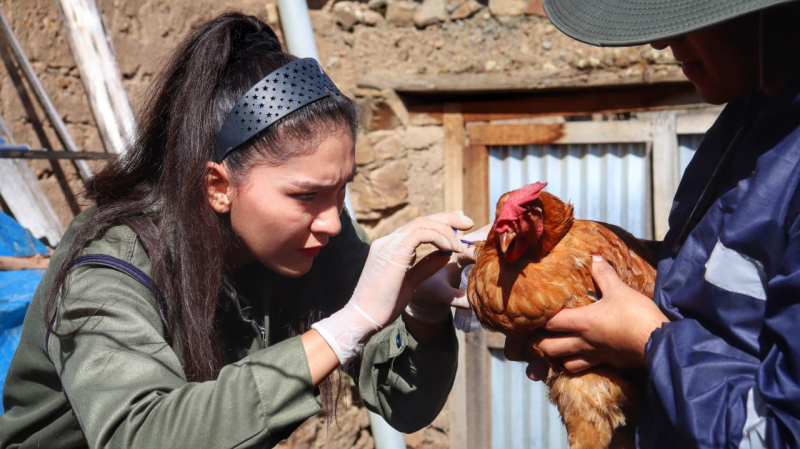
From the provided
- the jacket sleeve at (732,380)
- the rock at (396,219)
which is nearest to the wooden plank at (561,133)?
the rock at (396,219)

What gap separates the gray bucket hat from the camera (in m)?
1.22

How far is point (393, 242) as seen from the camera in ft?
6.06

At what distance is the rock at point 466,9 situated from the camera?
4.30m

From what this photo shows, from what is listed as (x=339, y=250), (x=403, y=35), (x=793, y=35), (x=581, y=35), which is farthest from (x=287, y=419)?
(x=403, y=35)

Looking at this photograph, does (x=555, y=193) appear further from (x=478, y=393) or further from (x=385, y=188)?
(x=478, y=393)

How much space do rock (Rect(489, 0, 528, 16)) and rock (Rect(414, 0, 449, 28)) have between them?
1.10 ft

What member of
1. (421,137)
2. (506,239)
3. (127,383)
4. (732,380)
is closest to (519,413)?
(421,137)

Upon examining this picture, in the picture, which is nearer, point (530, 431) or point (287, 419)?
point (287, 419)

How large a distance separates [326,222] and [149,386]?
664mm

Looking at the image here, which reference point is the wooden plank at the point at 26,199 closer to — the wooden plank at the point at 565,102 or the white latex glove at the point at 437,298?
the white latex glove at the point at 437,298

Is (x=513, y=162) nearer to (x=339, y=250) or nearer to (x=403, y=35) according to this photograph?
(x=403, y=35)

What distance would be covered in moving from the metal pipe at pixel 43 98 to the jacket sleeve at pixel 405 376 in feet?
6.08

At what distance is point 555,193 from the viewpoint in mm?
4457

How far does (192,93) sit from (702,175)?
1423 millimetres
